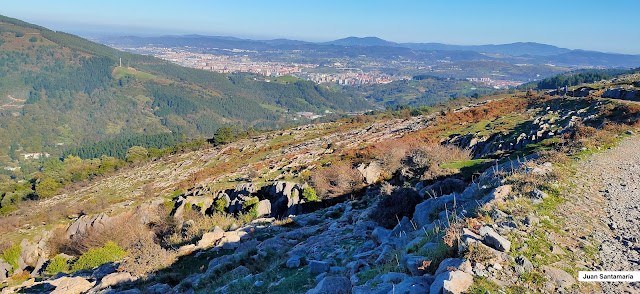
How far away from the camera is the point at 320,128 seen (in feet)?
227

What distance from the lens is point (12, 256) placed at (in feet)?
81.3

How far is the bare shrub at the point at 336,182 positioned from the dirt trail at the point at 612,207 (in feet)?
42.6

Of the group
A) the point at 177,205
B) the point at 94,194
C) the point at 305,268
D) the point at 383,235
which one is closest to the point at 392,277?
the point at 305,268

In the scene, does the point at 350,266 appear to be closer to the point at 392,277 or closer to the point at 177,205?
the point at 392,277

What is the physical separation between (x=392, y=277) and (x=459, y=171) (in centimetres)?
1103

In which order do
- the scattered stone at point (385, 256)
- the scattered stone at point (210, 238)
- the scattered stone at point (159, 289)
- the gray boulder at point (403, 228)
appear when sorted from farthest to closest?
1. the scattered stone at point (210, 238)
2. the scattered stone at point (159, 289)
3. the gray boulder at point (403, 228)
4. the scattered stone at point (385, 256)

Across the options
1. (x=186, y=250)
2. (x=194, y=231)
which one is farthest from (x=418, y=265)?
(x=194, y=231)

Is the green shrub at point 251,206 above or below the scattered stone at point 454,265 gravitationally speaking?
below

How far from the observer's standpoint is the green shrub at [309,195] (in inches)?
898

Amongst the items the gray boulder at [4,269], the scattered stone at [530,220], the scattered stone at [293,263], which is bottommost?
the gray boulder at [4,269]

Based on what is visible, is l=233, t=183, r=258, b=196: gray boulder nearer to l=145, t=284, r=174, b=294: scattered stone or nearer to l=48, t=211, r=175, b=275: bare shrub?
l=48, t=211, r=175, b=275: bare shrub

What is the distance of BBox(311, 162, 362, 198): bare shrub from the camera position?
22.5 m

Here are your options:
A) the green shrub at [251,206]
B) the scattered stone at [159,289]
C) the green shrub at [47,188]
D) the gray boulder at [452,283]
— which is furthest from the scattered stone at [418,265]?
the green shrub at [47,188]

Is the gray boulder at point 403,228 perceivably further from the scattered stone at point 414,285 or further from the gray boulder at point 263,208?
the gray boulder at point 263,208
